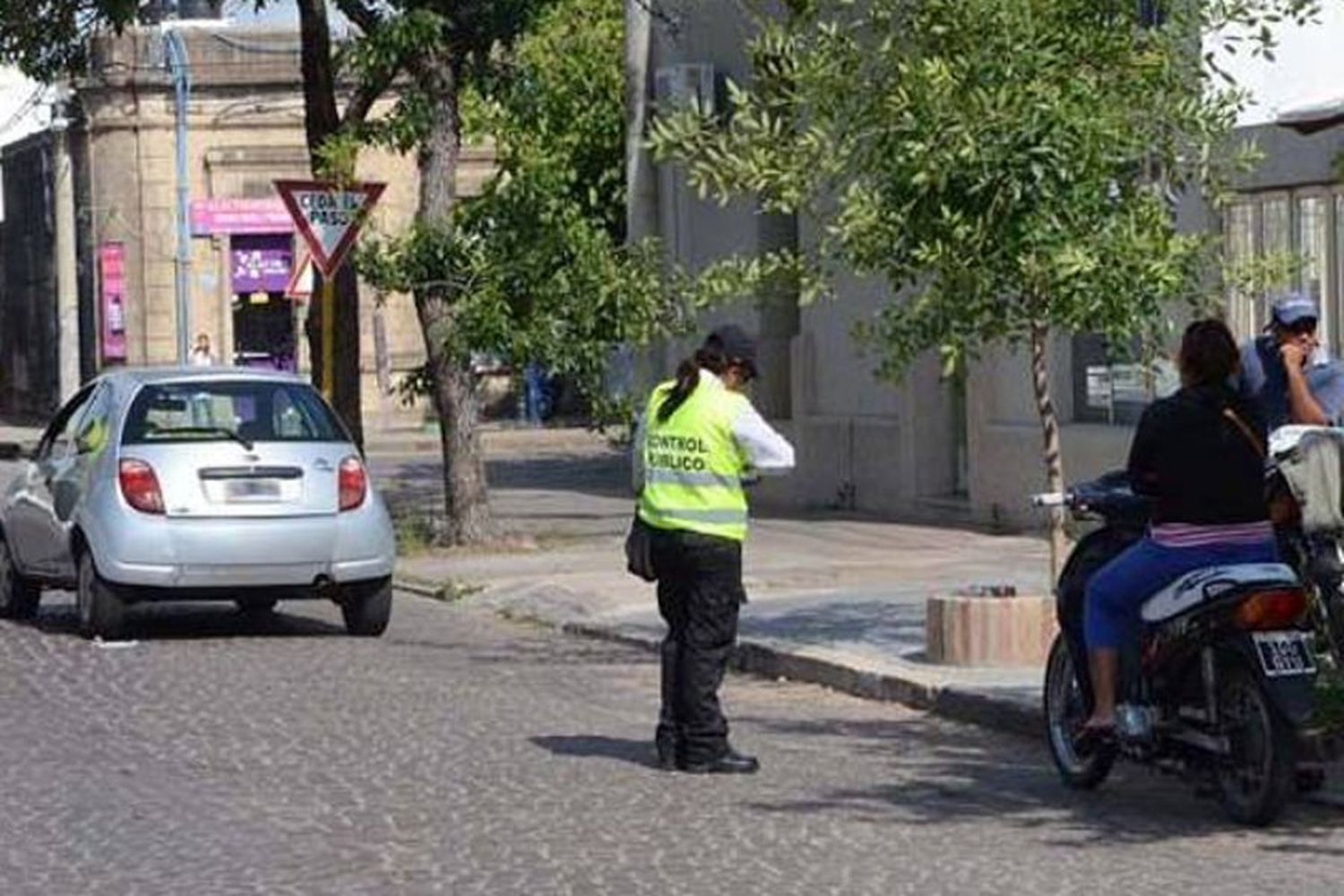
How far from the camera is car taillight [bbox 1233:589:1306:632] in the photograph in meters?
10.3

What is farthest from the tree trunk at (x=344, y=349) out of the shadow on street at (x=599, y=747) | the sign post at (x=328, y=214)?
the shadow on street at (x=599, y=747)

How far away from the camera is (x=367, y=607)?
1755 cm

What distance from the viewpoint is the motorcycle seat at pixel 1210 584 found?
1038 centimetres

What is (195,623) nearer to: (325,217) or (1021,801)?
(325,217)

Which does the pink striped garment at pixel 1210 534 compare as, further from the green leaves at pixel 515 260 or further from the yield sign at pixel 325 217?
the yield sign at pixel 325 217

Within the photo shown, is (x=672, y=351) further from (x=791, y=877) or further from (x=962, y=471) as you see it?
(x=791, y=877)

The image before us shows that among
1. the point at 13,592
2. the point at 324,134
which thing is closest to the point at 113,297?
the point at 324,134

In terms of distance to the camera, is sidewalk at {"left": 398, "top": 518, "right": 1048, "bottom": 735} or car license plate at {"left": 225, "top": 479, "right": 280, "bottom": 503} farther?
car license plate at {"left": 225, "top": 479, "right": 280, "bottom": 503}

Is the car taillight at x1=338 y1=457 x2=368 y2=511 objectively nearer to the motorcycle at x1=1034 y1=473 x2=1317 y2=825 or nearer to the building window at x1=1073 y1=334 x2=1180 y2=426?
the building window at x1=1073 y1=334 x2=1180 y2=426

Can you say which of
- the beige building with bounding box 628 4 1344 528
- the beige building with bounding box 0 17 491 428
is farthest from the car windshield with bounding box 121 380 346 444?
the beige building with bounding box 0 17 491 428

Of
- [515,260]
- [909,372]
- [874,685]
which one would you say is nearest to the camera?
[874,685]

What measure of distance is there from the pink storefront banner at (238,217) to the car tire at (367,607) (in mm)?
32857

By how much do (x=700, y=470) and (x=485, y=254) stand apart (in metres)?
11.2

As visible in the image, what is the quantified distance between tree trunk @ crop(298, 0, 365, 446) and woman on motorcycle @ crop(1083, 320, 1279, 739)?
13.6 m
